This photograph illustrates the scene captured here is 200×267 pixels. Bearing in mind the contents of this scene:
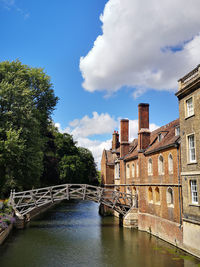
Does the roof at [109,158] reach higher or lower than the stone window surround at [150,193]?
higher

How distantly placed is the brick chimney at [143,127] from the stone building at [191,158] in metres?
7.54

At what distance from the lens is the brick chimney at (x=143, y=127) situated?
79.4 ft

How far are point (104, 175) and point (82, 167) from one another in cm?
1339

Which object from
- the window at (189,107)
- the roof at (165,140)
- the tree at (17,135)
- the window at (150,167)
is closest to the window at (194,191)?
the roof at (165,140)

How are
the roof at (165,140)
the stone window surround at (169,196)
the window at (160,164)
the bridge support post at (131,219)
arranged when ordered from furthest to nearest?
the bridge support post at (131,219)
the window at (160,164)
the roof at (165,140)
the stone window surround at (169,196)

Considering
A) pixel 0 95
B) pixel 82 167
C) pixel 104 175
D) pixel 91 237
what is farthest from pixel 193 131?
pixel 82 167

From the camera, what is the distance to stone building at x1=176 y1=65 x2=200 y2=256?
14758 millimetres

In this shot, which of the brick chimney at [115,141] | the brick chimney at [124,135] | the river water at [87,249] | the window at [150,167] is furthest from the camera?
the brick chimney at [115,141]

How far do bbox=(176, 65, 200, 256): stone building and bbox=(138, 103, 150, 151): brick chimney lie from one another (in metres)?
7.54

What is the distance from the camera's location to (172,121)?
2431cm

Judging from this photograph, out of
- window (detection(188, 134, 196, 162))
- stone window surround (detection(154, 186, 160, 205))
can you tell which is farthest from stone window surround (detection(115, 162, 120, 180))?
window (detection(188, 134, 196, 162))

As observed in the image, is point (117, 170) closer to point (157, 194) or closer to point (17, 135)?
point (157, 194)

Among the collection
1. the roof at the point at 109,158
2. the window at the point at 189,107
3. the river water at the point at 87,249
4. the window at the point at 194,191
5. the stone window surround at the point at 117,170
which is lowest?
the river water at the point at 87,249

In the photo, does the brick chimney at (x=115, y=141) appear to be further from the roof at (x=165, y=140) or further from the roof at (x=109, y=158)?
the roof at (x=165, y=140)
